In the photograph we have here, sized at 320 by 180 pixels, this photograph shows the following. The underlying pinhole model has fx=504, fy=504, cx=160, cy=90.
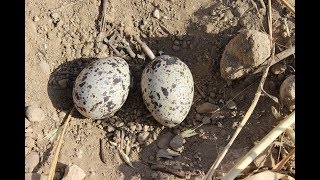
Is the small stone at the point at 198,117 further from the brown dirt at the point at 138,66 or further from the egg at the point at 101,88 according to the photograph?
the egg at the point at 101,88

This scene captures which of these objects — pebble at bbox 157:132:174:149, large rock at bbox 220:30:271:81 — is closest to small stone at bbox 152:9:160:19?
large rock at bbox 220:30:271:81

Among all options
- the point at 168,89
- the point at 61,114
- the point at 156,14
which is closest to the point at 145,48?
the point at 156,14

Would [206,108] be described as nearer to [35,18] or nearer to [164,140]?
[164,140]

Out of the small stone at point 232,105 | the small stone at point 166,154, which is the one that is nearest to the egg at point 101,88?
the small stone at point 166,154

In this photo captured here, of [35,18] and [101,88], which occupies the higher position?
[35,18]

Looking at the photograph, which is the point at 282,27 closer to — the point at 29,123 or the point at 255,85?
the point at 255,85

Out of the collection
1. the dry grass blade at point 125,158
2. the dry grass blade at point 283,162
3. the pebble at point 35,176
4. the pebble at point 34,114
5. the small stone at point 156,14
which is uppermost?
the small stone at point 156,14
